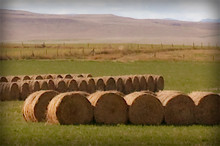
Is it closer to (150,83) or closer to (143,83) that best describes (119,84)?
(143,83)

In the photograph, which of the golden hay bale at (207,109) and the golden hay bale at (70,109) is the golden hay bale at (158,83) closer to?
the golden hay bale at (207,109)

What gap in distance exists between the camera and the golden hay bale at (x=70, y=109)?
14.4 m

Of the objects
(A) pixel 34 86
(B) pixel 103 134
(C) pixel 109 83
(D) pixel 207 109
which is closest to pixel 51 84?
(A) pixel 34 86

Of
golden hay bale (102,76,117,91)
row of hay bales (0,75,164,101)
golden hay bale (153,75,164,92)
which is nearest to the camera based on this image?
row of hay bales (0,75,164,101)

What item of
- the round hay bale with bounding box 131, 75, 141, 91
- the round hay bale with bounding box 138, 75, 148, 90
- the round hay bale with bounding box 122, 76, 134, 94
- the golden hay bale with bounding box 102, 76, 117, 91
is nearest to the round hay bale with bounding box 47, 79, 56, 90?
the golden hay bale with bounding box 102, 76, 117, 91

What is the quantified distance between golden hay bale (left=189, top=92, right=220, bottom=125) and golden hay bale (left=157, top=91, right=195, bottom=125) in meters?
0.19

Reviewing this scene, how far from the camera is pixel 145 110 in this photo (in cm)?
1530

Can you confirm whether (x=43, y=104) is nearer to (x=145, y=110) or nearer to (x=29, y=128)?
(x=29, y=128)

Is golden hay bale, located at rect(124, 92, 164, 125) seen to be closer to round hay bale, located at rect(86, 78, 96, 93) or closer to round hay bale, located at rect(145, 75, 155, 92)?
round hay bale, located at rect(86, 78, 96, 93)

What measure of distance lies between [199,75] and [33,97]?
28.4m

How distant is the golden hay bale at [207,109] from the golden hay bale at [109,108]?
7.91ft

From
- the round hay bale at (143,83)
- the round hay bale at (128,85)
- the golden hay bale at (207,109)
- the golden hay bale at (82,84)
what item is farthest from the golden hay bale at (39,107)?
the round hay bale at (143,83)

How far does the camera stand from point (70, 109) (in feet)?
47.6

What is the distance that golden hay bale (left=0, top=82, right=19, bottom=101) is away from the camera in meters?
24.1
